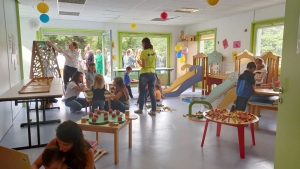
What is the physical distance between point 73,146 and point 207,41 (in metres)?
7.42

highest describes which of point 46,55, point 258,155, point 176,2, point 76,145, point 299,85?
point 176,2

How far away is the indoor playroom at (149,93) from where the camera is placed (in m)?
1.86

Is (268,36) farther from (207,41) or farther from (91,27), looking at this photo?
(91,27)

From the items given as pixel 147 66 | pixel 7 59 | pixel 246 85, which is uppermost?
pixel 7 59

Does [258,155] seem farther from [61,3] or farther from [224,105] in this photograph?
[61,3]

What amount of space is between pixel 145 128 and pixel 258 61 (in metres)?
2.72

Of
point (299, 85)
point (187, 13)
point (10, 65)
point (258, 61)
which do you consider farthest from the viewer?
point (187, 13)

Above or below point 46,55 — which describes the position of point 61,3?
above

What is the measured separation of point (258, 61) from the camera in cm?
466

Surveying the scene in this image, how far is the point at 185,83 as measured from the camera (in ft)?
21.3

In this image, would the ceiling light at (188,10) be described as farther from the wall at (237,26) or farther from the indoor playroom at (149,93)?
the wall at (237,26)

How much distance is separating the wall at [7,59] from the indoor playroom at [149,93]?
0.02 metres

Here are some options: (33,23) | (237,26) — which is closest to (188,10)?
(237,26)

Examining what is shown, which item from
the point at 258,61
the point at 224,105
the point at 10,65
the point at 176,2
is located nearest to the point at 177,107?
the point at 224,105
